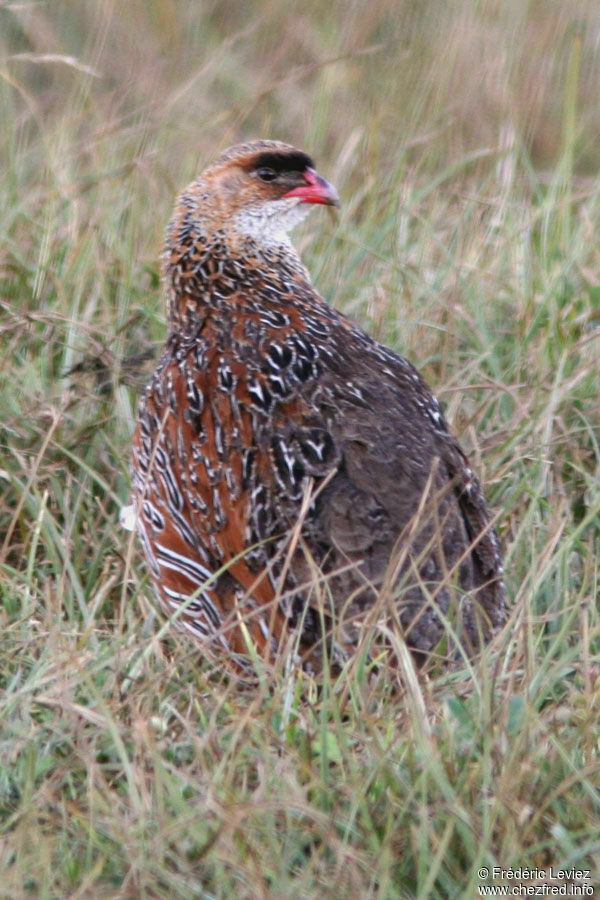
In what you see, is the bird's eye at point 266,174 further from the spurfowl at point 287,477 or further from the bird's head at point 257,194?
the spurfowl at point 287,477

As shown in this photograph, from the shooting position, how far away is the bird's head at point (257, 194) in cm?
429

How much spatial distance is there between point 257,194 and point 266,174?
4.0 inches

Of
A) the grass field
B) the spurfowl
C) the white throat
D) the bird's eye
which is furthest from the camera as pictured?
the bird's eye

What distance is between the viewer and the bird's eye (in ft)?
14.4

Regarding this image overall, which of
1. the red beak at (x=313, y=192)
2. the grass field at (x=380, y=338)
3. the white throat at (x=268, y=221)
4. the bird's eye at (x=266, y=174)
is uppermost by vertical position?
the bird's eye at (x=266, y=174)

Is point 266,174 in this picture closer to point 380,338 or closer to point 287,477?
point 380,338

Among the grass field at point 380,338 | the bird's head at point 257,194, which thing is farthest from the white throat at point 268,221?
the grass field at point 380,338

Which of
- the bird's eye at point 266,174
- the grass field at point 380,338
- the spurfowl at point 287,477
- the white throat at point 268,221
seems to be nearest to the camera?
the grass field at point 380,338

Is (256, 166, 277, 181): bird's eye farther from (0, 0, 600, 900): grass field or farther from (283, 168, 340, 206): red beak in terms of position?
(0, 0, 600, 900): grass field

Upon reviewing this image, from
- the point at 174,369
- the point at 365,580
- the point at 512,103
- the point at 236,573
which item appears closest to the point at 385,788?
the point at 365,580

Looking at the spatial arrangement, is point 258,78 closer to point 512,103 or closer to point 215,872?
point 512,103

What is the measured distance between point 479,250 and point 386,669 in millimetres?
2651

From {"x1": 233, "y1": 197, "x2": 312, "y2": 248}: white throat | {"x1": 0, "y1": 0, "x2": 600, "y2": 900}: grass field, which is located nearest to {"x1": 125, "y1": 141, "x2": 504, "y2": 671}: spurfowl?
{"x1": 233, "y1": 197, "x2": 312, "y2": 248}: white throat

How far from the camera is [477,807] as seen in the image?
105 inches
